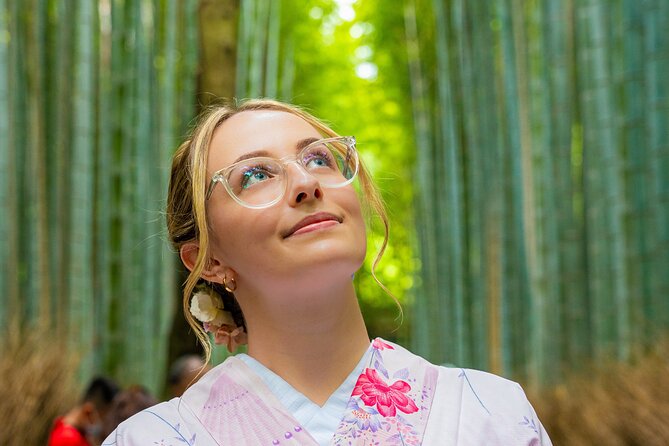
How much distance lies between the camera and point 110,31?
520cm

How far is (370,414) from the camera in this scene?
3.67 feet

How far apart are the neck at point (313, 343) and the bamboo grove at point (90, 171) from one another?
2521 millimetres

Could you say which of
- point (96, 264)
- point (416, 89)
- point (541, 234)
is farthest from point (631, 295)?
point (416, 89)

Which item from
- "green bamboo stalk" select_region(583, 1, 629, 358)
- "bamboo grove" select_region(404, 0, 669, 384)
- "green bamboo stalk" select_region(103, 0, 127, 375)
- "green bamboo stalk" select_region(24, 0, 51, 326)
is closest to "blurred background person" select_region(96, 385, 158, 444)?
"green bamboo stalk" select_region(24, 0, 51, 326)

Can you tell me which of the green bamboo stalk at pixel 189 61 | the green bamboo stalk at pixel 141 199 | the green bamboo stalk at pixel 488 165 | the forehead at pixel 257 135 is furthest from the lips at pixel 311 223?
the green bamboo stalk at pixel 488 165

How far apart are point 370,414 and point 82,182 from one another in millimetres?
3502

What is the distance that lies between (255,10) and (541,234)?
2735mm

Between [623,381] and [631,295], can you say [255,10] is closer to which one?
[631,295]

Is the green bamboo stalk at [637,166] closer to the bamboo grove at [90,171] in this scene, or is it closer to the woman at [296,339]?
the bamboo grove at [90,171]

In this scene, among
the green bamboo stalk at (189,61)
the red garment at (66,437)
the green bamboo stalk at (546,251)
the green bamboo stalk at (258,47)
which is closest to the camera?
the red garment at (66,437)

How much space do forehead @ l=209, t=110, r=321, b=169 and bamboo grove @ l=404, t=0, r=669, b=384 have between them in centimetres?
260

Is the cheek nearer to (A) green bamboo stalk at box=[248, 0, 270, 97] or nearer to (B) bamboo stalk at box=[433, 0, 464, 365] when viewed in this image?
(A) green bamboo stalk at box=[248, 0, 270, 97]

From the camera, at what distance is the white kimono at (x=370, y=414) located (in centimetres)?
110

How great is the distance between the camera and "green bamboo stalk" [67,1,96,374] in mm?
4355
